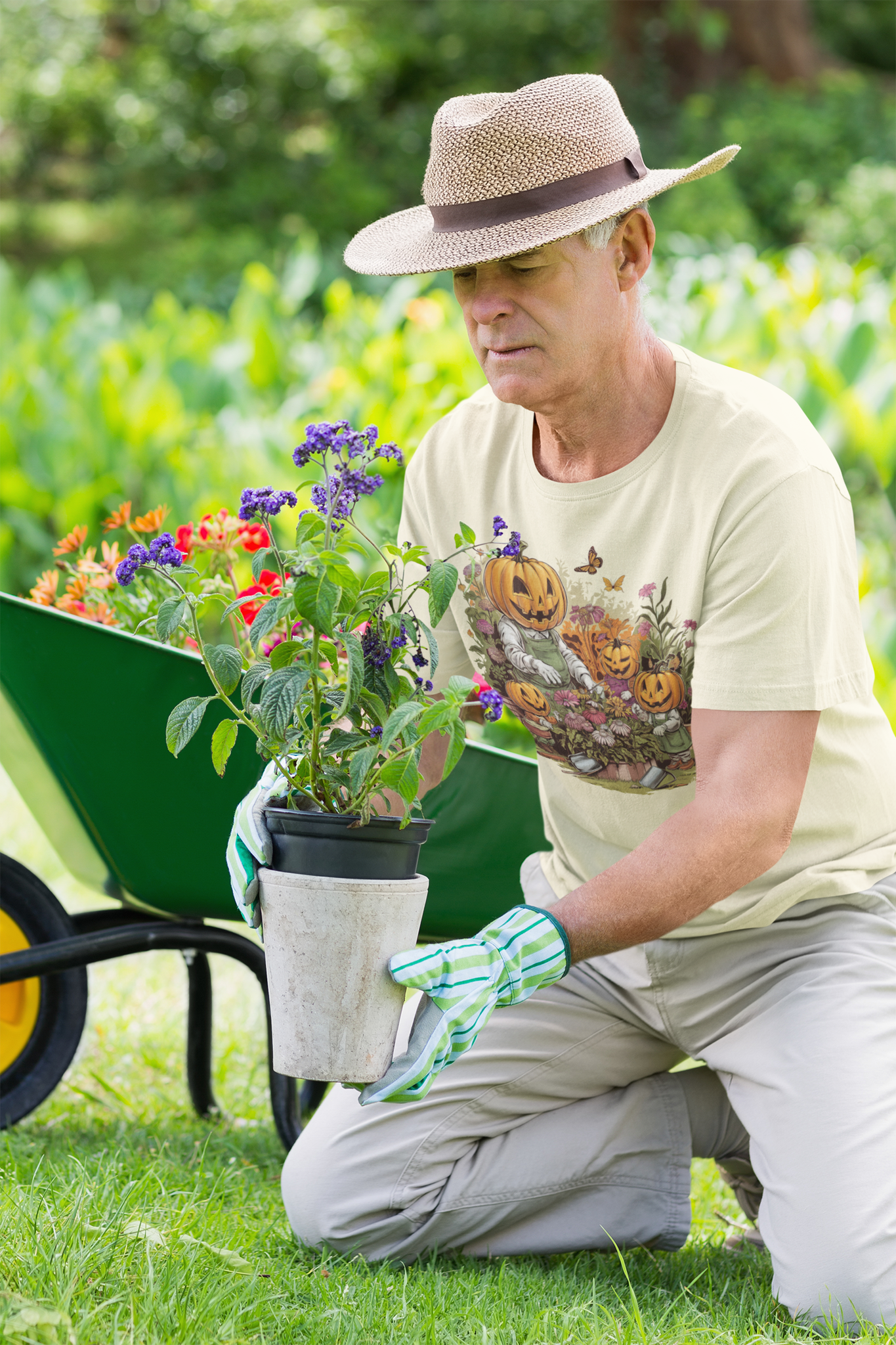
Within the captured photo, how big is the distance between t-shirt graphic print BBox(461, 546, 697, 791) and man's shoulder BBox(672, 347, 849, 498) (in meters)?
0.20

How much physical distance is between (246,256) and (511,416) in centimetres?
796

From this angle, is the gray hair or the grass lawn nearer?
the grass lawn

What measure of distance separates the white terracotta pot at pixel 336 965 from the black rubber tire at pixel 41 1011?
66 centimetres

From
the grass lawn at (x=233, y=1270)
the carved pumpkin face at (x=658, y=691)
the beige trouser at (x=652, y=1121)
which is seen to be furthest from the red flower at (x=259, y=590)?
the grass lawn at (x=233, y=1270)

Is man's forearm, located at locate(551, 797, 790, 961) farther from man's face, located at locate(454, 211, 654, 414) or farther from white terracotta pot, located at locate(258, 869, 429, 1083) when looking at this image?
man's face, located at locate(454, 211, 654, 414)

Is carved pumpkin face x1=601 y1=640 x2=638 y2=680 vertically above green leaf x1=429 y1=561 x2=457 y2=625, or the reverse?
green leaf x1=429 y1=561 x2=457 y2=625

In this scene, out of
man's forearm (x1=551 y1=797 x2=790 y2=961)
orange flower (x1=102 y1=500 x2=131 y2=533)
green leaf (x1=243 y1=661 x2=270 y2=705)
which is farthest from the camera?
orange flower (x1=102 y1=500 x2=131 y2=533)

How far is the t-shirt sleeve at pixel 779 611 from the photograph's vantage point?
169 centimetres

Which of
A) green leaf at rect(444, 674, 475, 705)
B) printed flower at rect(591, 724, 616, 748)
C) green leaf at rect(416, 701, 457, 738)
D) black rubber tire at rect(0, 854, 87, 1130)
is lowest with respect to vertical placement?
black rubber tire at rect(0, 854, 87, 1130)

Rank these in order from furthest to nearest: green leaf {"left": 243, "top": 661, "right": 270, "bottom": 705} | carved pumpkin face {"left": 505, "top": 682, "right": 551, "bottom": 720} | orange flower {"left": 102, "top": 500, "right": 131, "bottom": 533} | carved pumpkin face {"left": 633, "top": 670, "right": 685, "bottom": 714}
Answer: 1. orange flower {"left": 102, "top": 500, "right": 131, "bottom": 533}
2. carved pumpkin face {"left": 505, "top": 682, "right": 551, "bottom": 720}
3. carved pumpkin face {"left": 633, "top": 670, "right": 685, "bottom": 714}
4. green leaf {"left": 243, "top": 661, "right": 270, "bottom": 705}

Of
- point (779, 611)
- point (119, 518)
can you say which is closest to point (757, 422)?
point (779, 611)

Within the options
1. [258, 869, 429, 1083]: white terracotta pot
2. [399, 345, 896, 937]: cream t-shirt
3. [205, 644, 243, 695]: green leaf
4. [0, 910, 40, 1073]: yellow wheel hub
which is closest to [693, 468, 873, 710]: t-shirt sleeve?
[399, 345, 896, 937]: cream t-shirt

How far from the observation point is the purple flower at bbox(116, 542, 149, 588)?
1553 millimetres

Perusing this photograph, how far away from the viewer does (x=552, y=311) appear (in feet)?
5.70
